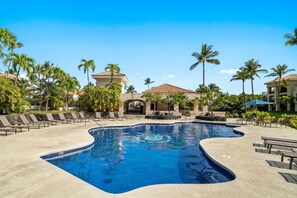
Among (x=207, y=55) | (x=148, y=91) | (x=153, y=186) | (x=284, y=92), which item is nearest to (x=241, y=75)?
(x=207, y=55)

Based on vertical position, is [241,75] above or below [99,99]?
above

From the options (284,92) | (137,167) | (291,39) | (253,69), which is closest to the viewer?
(137,167)

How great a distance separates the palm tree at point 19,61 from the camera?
2132 cm

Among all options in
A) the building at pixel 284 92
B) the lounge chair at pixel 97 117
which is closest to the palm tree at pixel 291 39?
the building at pixel 284 92

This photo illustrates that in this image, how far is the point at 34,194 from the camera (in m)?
3.66

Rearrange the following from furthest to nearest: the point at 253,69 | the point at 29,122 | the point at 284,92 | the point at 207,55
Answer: the point at 284,92 < the point at 253,69 < the point at 207,55 < the point at 29,122

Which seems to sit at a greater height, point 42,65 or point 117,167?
point 42,65

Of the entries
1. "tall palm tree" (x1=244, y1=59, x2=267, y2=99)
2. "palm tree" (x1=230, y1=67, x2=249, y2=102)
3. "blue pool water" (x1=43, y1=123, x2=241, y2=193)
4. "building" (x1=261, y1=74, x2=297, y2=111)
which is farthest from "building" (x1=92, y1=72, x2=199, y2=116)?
"building" (x1=261, y1=74, x2=297, y2=111)

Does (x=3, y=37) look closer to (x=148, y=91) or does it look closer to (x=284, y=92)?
(x=148, y=91)

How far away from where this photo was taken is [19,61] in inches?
857

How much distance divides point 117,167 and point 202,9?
1206cm

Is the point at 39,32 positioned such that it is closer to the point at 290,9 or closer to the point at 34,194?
the point at 34,194

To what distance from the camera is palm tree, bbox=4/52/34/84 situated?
21316 mm

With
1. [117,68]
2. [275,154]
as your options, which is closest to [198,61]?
[117,68]
